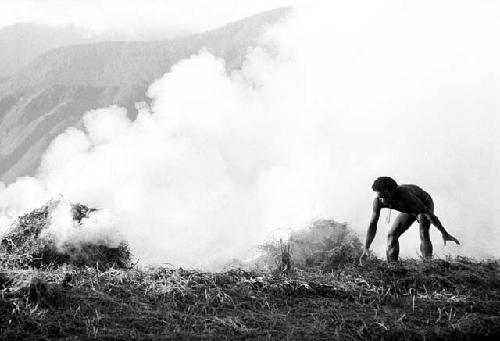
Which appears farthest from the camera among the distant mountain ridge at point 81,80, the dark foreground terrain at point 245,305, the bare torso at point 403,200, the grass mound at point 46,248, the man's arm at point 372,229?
the distant mountain ridge at point 81,80

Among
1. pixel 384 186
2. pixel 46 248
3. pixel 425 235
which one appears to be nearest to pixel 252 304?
pixel 384 186

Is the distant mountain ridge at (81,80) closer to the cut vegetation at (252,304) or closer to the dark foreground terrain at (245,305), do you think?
the cut vegetation at (252,304)

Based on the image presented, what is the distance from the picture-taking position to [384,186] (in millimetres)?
6734

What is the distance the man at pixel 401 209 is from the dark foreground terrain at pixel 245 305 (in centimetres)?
124

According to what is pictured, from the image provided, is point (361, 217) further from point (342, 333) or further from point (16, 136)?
point (16, 136)

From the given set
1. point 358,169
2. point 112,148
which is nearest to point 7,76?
point 112,148

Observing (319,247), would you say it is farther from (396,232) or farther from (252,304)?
(252,304)

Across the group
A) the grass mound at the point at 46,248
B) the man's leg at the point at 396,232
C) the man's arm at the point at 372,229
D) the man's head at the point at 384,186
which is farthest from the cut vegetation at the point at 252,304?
the grass mound at the point at 46,248

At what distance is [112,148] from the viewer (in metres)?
27.4

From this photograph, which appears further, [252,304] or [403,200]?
[403,200]

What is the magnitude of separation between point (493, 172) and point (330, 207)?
26.8ft

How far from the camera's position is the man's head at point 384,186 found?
6.69 meters

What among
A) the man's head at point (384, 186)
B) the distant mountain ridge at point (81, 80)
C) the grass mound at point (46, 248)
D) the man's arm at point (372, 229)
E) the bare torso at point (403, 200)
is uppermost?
the distant mountain ridge at point (81, 80)

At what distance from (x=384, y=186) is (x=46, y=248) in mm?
4456
